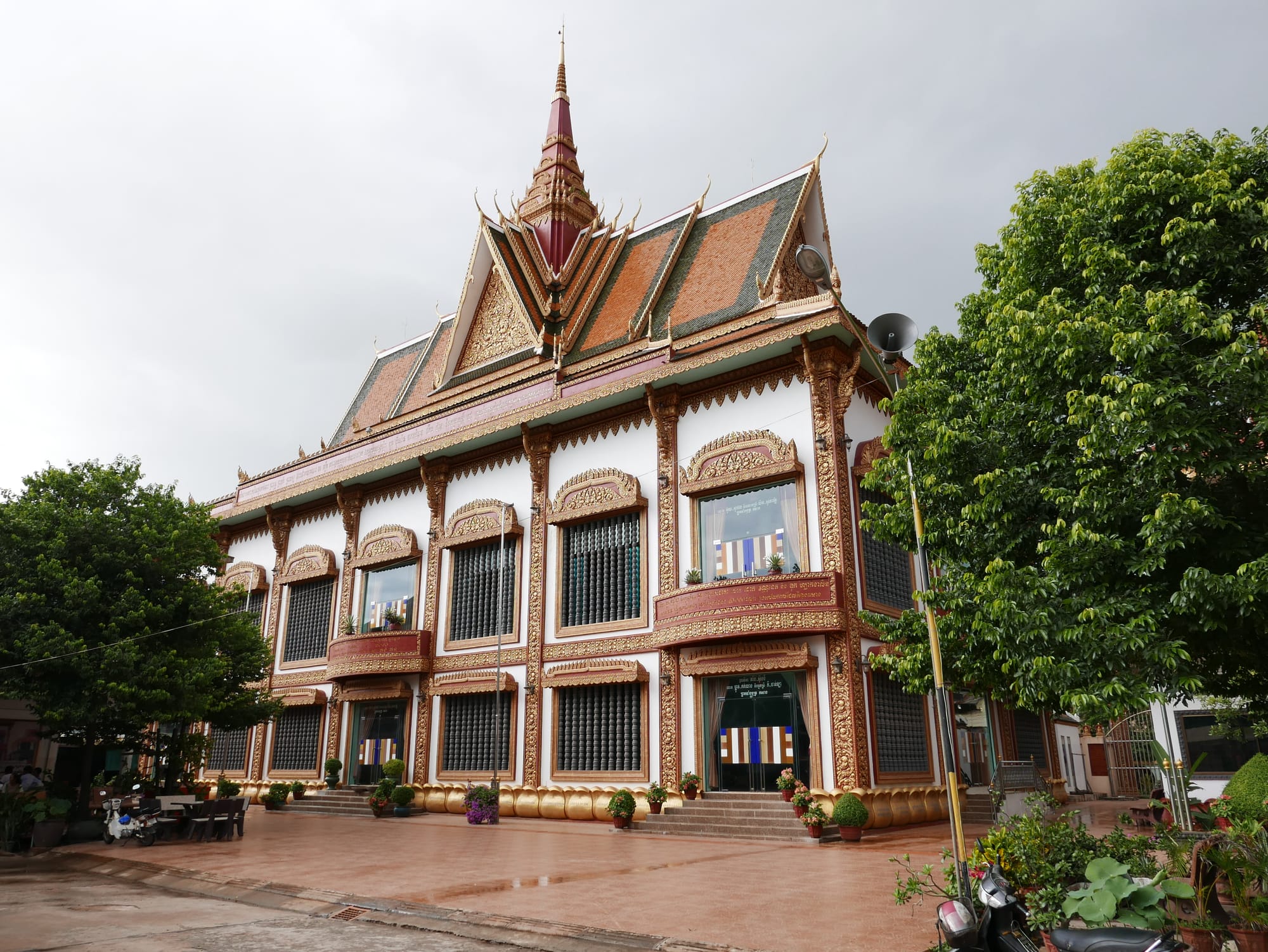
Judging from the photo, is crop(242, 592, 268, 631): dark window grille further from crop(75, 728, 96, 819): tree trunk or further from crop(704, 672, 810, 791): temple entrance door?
crop(704, 672, 810, 791): temple entrance door

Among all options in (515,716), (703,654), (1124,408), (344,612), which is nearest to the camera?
(1124,408)

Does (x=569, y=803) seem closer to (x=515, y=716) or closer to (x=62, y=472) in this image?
(x=515, y=716)

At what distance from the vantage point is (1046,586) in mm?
8531

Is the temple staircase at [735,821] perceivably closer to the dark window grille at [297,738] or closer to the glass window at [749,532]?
the glass window at [749,532]

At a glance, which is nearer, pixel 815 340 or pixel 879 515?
pixel 879 515

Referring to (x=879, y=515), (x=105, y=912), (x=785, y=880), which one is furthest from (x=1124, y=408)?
(x=105, y=912)

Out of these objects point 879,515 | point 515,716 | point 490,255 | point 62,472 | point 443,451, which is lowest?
point 515,716

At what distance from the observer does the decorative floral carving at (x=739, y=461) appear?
18547 mm

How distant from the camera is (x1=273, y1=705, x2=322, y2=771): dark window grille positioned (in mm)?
26547

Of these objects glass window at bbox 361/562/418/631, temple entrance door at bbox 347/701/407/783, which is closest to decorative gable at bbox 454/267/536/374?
glass window at bbox 361/562/418/631

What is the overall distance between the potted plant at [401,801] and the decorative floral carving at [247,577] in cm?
1077

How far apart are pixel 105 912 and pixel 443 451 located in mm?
16054

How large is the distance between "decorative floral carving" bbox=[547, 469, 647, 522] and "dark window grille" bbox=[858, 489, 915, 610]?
4.97m

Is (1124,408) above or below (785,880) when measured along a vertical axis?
above
